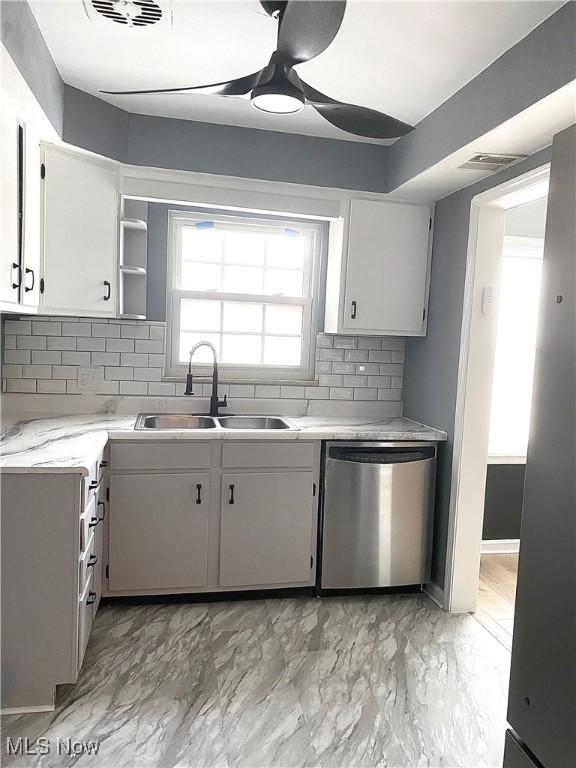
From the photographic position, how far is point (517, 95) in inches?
80.3

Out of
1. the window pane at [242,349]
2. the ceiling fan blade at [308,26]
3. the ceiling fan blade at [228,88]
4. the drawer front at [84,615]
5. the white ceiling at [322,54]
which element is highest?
the white ceiling at [322,54]

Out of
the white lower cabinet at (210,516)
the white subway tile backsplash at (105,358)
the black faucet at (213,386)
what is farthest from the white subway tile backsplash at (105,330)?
the white lower cabinet at (210,516)

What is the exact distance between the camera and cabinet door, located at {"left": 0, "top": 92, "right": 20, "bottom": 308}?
2059 millimetres

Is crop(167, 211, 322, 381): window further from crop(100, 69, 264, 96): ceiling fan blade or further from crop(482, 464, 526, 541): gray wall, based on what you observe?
crop(100, 69, 264, 96): ceiling fan blade

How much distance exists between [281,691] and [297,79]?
87.8 inches

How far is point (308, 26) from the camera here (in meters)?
1.38

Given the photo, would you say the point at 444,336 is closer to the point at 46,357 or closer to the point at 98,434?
the point at 98,434

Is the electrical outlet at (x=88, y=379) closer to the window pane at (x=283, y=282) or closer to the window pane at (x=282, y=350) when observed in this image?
the window pane at (x=282, y=350)

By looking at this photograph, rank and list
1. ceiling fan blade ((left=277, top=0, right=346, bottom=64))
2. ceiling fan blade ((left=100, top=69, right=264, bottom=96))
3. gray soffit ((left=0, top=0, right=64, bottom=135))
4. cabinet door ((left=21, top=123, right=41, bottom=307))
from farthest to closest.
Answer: cabinet door ((left=21, top=123, right=41, bottom=307))
gray soffit ((left=0, top=0, right=64, bottom=135))
ceiling fan blade ((left=100, top=69, right=264, bottom=96))
ceiling fan blade ((left=277, top=0, right=346, bottom=64))

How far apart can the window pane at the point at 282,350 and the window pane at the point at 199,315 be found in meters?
0.35

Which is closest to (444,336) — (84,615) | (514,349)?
(514,349)

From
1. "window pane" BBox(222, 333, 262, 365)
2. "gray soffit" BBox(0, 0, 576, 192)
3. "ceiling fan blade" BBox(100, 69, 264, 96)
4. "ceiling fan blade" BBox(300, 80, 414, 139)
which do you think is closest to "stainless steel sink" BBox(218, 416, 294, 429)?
"window pane" BBox(222, 333, 262, 365)

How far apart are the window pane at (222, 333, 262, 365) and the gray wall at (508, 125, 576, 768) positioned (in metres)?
2.47

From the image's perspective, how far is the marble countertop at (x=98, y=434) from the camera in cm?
213
